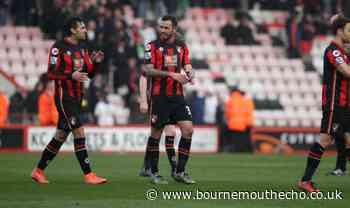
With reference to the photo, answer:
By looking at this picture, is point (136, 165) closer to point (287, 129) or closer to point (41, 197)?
point (41, 197)

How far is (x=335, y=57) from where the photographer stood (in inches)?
495

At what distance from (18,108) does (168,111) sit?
40.8ft

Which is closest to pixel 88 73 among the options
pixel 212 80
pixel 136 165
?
pixel 136 165

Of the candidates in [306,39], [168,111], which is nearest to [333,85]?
[168,111]

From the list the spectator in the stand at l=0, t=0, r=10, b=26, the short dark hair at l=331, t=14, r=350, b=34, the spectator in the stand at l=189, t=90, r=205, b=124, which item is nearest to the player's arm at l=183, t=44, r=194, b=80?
the short dark hair at l=331, t=14, r=350, b=34

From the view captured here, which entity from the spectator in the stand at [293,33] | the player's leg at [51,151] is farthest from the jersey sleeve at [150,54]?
the spectator in the stand at [293,33]

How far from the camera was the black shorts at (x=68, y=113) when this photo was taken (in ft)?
45.5

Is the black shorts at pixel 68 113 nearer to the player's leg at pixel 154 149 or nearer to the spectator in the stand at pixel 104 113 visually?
the player's leg at pixel 154 149

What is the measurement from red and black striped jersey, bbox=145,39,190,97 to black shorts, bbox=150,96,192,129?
9 centimetres

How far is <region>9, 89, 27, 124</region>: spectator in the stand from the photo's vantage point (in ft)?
84.9

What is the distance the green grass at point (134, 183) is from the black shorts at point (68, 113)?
2.79ft

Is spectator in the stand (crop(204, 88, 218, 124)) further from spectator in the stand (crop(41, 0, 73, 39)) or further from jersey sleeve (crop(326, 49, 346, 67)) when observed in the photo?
jersey sleeve (crop(326, 49, 346, 67))

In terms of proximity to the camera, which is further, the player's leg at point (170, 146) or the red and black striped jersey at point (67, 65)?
the player's leg at point (170, 146)

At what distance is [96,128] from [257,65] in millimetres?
7341
